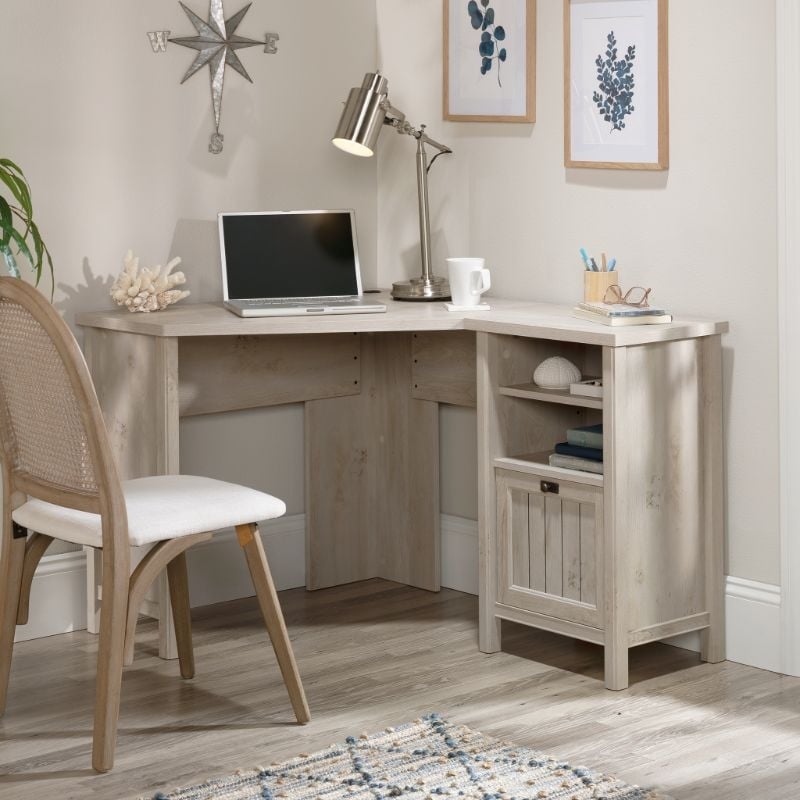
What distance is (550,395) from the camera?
2895 millimetres

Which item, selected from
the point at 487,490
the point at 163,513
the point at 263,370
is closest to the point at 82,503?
the point at 163,513

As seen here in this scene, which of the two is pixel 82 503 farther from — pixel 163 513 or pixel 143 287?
pixel 143 287

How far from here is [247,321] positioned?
300 cm

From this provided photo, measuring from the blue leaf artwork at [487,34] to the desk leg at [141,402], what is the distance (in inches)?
43.7

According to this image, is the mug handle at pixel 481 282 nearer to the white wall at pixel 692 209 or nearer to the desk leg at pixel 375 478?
the white wall at pixel 692 209

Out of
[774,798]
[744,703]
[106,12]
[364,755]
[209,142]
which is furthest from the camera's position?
[209,142]

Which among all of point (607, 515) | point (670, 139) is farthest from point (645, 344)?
point (670, 139)

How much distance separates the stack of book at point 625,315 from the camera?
278cm

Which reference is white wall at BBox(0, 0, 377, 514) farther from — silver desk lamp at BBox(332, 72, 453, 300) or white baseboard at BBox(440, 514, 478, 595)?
white baseboard at BBox(440, 514, 478, 595)

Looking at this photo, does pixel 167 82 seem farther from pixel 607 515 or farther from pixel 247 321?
pixel 607 515

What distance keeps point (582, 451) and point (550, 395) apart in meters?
0.14

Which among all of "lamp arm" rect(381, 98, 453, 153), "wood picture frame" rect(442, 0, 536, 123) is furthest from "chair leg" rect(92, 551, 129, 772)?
"wood picture frame" rect(442, 0, 536, 123)

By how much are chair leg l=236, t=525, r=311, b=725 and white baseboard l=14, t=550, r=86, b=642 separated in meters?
0.85

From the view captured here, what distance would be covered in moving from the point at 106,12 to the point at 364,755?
181cm
